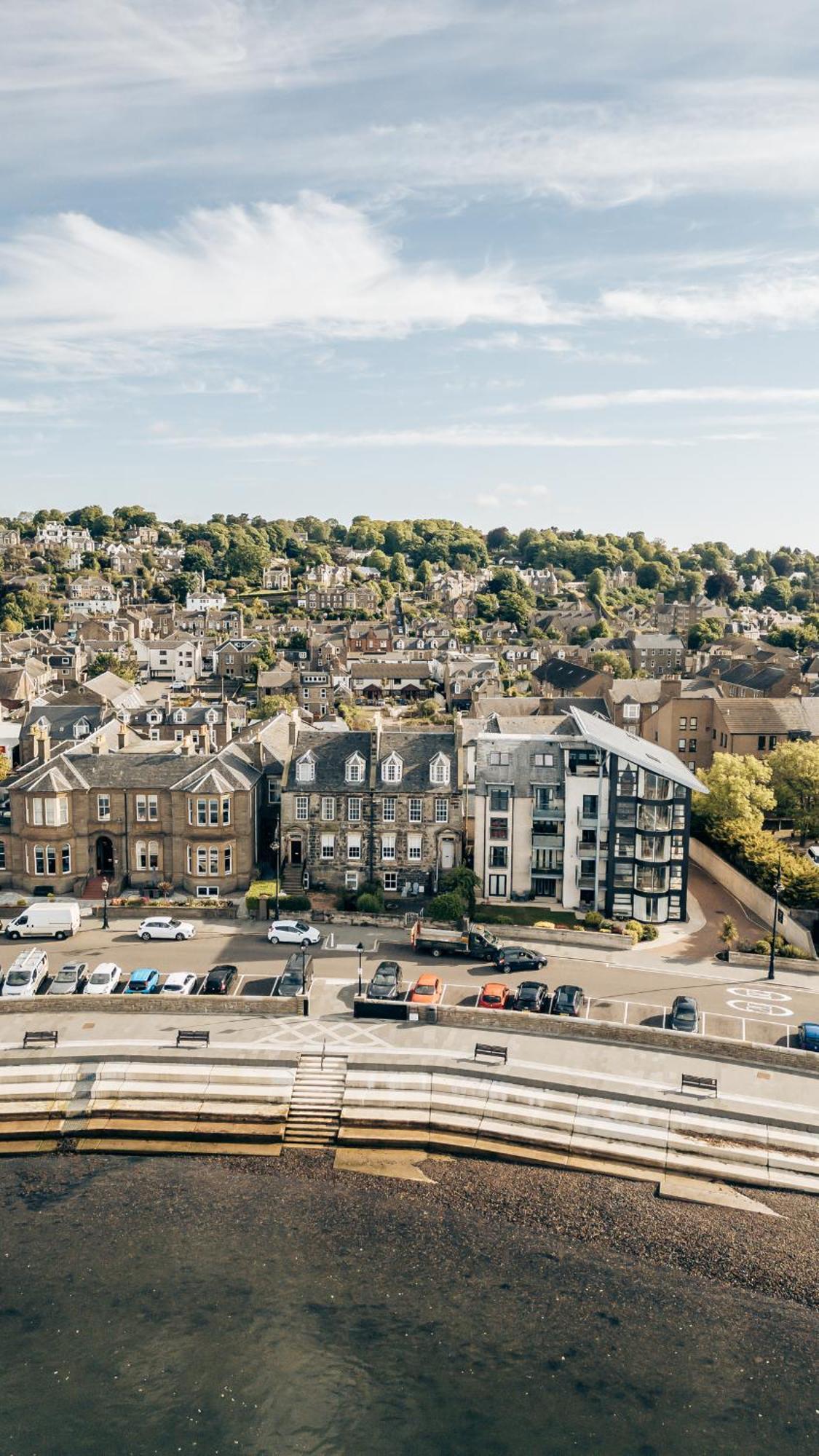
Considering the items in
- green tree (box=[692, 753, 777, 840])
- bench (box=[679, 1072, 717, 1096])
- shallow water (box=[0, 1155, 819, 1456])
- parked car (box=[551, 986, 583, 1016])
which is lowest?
shallow water (box=[0, 1155, 819, 1456])

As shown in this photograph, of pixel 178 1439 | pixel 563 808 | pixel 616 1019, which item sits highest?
pixel 563 808

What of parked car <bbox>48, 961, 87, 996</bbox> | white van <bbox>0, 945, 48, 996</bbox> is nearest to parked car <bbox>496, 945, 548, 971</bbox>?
parked car <bbox>48, 961, 87, 996</bbox>

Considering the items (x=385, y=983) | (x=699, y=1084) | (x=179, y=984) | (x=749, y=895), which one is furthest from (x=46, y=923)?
(x=749, y=895)

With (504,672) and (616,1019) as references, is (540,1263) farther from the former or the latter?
(504,672)

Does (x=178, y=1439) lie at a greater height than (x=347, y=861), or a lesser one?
lesser

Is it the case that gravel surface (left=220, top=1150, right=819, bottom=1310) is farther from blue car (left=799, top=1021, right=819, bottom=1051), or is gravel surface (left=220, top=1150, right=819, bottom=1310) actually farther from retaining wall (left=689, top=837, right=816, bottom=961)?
retaining wall (left=689, top=837, right=816, bottom=961)

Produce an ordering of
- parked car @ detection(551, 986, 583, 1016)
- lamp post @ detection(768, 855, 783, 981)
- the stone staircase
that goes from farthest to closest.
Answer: lamp post @ detection(768, 855, 783, 981), parked car @ detection(551, 986, 583, 1016), the stone staircase

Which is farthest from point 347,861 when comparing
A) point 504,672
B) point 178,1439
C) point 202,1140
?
point 504,672
